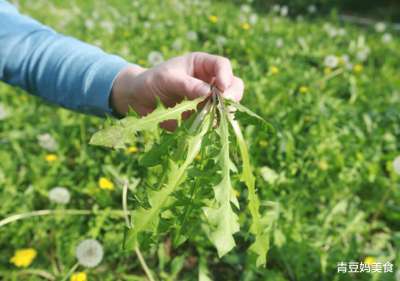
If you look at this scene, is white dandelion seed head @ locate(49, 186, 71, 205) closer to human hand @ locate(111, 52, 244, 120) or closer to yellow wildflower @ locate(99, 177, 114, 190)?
yellow wildflower @ locate(99, 177, 114, 190)

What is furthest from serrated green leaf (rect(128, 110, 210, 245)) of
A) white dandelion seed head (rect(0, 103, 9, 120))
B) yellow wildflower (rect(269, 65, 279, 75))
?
yellow wildflower (rect(269, 65, 279, 75))

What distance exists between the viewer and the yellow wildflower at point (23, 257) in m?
1.32

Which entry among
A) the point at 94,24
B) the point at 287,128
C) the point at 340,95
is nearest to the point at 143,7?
the point at 94,24

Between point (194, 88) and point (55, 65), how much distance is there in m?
0.52

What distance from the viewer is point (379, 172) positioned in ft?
6.14

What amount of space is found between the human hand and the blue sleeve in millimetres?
49

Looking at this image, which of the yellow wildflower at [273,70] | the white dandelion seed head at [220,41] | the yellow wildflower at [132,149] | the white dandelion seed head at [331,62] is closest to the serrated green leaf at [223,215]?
the yellow wildflower at [132,149]

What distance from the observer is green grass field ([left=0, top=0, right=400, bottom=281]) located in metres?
1.40

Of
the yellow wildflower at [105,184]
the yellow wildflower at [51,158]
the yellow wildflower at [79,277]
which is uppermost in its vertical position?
the yellow wildflower at [51,158]

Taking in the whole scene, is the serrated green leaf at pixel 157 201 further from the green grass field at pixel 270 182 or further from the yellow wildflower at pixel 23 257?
→ the yellow wildflower at pixel 23 257

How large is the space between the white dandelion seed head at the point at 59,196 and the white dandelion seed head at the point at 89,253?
0.20m

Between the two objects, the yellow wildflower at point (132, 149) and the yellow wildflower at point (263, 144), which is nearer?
the yellow wildflower at point (132, 149)

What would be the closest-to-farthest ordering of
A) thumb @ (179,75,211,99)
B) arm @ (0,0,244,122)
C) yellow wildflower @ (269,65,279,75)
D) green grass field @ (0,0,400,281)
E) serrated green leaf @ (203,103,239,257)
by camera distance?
1. serrated green leaf @ (203,103,239,257)
2. thumb @ (179,75,211,99)
3. arm @ (0,0,244,122)
4. green grass field @ (0,0,400,281)
5. yellow wildflower @ (269,65,279,75)

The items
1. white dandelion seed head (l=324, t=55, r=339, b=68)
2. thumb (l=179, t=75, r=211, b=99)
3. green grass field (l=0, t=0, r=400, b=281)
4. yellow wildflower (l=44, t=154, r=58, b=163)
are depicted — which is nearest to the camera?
thumb (l=179, t=75, r=211, b=99)
